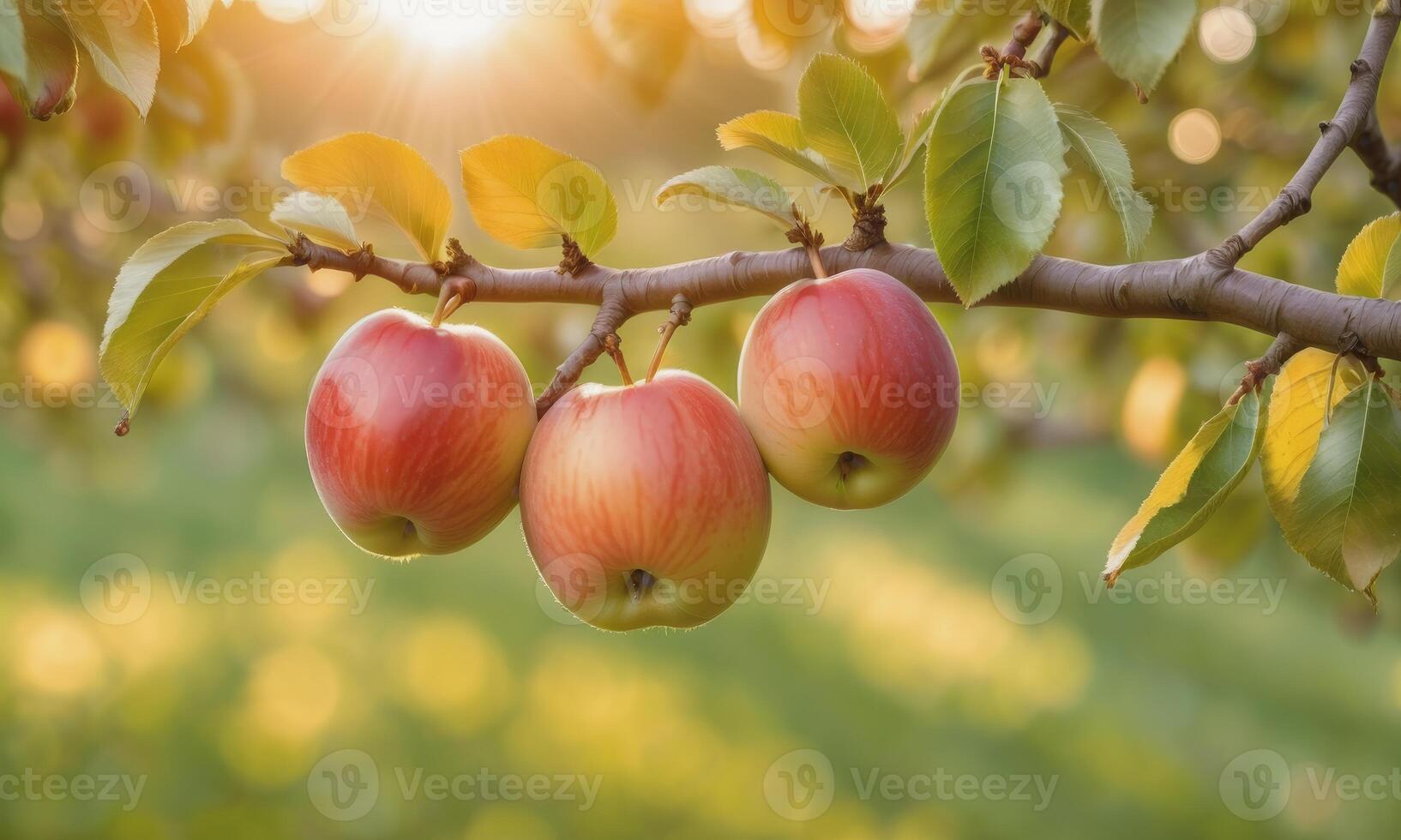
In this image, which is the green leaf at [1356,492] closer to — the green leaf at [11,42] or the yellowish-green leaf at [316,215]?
the yellowish-green leaf at [316,215]

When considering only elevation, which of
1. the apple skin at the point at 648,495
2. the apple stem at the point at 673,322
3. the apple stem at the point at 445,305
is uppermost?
the apple stem at the point at 673,322

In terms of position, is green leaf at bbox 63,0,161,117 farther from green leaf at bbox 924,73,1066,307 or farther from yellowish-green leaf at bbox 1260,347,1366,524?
yellowish-green leaf at bbox 1260,347,1366,524

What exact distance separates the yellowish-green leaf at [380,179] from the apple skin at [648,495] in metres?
0.17

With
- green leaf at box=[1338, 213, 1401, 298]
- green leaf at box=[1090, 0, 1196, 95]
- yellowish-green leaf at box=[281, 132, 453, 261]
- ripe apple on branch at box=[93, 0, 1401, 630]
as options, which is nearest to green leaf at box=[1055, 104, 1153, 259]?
ripe apple on branch at box=[93, 0, 1401, 630]

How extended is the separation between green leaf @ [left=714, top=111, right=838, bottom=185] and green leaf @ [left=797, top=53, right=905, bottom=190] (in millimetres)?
15

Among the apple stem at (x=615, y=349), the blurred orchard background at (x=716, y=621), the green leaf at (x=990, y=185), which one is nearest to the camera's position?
the green leaf at (x=990, y=185)

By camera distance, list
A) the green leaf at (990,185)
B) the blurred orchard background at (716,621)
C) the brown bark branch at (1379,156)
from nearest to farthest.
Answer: the green leaf at (990,185)
the brown bark branch at (1379,156)
the blurred orchard background at (716,621)

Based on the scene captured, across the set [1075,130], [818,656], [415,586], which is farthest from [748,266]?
[415,586]

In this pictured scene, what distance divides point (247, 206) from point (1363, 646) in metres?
3.33

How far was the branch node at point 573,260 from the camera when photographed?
78 centimetres

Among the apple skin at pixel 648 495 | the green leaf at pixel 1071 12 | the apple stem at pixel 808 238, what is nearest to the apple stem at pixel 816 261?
the apple stem at pixel 808 238

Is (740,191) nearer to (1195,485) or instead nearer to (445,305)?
(445,305)

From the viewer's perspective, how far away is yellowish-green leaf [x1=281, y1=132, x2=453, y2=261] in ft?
2.47

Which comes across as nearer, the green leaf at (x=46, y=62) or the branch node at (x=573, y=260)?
the green leaf at (x=46, y=62)
